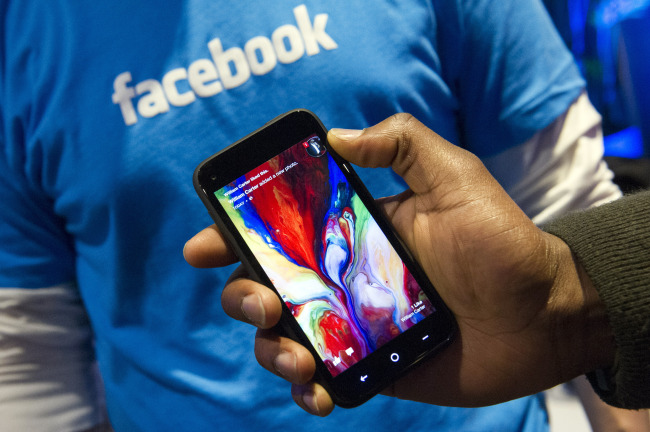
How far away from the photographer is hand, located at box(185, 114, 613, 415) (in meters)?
0.63

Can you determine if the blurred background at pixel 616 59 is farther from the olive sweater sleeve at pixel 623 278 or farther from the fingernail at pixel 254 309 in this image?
the fingernail at pixel 254 309

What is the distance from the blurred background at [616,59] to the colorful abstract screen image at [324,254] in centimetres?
195

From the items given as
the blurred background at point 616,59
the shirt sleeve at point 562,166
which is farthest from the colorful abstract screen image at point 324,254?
the blurred background at point 616,59

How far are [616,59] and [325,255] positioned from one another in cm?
229

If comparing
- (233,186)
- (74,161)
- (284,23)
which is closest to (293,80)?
(284,23)

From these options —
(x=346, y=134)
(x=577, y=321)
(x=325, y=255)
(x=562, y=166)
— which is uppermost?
(x=346, y=134)

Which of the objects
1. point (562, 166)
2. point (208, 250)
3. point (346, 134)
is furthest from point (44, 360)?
point (562, 166)

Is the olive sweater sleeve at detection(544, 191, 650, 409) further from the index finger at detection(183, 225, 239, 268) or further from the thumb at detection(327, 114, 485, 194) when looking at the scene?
the index finger at detection(183, 225, 239, 268)

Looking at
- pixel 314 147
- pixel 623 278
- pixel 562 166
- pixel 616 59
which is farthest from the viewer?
pixel 616 59

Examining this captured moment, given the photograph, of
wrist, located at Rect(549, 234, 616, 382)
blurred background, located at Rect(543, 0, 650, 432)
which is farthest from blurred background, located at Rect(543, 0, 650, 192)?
wrist, located at Rect(549, 234, 616, 382)

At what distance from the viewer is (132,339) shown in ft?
2.69

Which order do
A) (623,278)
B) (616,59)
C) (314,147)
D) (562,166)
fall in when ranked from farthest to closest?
1. (616,59)
2. (562,166)
3. (314,147)
4. (623,278)

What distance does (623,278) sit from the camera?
0.59 m

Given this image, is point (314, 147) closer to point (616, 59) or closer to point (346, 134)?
point (346, 134)
